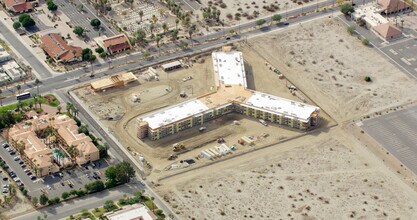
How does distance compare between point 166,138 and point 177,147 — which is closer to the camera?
point 177,147

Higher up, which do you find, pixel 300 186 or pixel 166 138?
pixel 166 138

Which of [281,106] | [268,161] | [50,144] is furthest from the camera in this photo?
[281,106]

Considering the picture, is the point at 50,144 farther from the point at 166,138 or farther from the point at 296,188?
the point at 296,188

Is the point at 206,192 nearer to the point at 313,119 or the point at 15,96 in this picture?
the point at 313,119

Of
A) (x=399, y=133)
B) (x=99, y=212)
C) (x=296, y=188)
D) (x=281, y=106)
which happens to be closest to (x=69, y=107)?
(x=99, y=212)

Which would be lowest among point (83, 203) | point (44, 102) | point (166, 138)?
point (166, 138)

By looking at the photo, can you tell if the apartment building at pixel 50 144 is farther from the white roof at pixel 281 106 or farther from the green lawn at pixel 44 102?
the white roof at pixel 281 106

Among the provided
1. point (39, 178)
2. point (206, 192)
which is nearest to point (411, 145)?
point (206, 192)
